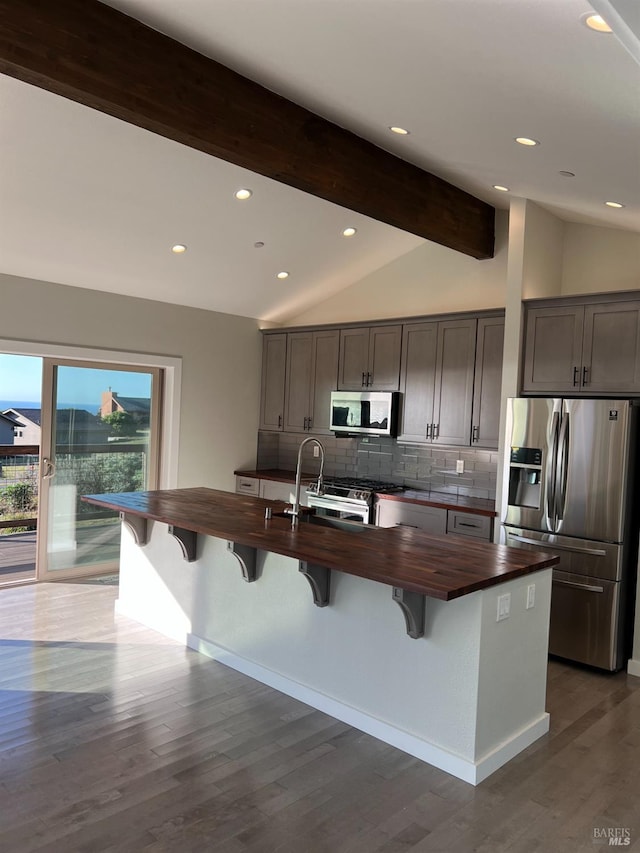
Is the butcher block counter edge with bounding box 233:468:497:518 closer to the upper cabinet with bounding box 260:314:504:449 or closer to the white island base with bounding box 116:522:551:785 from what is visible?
the upper cabinet with bounding box 260:314:504:449

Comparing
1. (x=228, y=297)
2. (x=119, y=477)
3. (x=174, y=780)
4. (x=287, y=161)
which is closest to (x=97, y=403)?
(x=119, y=477)

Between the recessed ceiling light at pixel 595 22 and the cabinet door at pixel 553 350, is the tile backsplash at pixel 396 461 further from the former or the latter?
the recessed ceiling light at pixel 595 22

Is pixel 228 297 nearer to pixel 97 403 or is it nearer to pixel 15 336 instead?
pixel 97 403

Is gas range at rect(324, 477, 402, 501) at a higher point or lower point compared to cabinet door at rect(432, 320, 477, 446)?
lower

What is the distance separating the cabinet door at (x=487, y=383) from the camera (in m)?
5.17

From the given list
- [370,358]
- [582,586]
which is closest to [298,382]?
[370,358]

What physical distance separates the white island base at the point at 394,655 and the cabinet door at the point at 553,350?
170 cm

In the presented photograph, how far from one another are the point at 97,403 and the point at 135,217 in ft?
6.19

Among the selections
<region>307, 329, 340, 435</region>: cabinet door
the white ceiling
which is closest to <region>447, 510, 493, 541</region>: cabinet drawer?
<region>307, 329, 340, 435</region>: cabinet door

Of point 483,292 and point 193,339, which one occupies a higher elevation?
point 483,292

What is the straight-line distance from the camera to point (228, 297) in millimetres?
6312

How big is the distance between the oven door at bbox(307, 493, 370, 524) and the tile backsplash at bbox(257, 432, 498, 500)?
630mm

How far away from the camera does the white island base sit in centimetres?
291

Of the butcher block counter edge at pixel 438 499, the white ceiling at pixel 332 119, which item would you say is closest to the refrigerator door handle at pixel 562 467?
the butcher block counter edge at pixel 438 499
